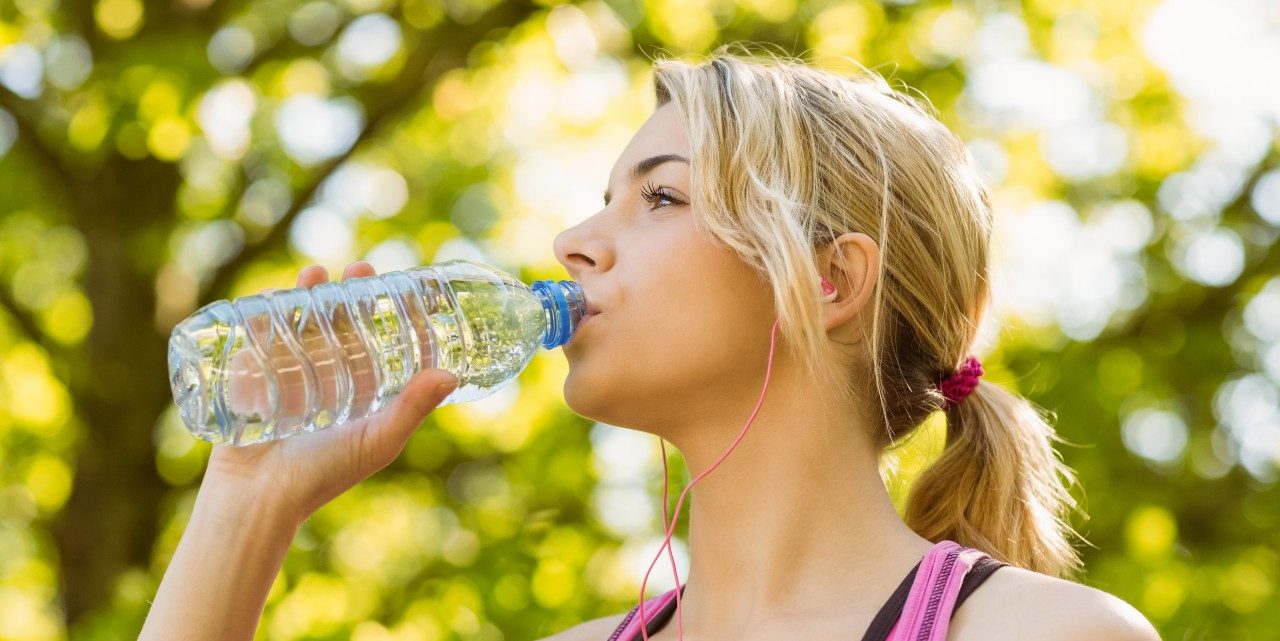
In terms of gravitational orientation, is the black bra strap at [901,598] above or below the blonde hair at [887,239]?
below

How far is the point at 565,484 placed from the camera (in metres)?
7.72

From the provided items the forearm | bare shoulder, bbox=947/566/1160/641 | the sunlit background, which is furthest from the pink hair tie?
the sunlit background

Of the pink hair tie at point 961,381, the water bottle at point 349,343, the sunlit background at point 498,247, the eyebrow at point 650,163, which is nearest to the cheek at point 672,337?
the water bottle at point 349,343

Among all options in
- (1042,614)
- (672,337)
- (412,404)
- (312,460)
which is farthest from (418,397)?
(1042,614)

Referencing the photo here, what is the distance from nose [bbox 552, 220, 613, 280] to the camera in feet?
7.95

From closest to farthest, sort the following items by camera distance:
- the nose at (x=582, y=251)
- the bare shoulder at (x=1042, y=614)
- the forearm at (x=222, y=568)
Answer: the bare shoulder at (x=1042, y=614)
the forearm at (x=222, y=568)
the nose at (x=582, y=251)

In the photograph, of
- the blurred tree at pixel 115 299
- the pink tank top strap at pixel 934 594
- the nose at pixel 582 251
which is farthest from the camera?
the blurred tree at pixel 115 299

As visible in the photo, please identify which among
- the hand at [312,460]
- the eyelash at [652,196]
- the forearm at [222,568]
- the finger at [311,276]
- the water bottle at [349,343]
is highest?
the eyelash at [652,196]

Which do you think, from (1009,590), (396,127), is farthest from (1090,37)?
(1009,590)

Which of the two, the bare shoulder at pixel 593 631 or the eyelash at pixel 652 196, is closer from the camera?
the eyelash at pixel 652 196

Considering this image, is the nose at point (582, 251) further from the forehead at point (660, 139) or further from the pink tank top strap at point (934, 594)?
the pink tank top strap at point (934, 594)

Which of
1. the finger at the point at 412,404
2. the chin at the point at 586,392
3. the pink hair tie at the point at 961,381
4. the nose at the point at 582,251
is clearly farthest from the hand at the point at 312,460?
the pink hair tie at the point at 961,381

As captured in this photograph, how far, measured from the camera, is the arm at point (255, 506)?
2.21 meters

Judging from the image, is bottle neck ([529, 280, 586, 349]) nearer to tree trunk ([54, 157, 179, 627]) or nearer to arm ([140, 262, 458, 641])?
arm ([140, 262, 458, 641])
